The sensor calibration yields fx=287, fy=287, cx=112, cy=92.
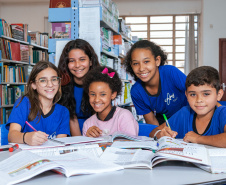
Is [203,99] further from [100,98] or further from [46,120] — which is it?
[46,120]

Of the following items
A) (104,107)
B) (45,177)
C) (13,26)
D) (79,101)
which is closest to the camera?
(45,177)

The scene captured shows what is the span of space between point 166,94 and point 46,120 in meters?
0.85

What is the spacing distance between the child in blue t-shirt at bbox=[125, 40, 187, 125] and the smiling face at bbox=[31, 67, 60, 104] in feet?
1.78

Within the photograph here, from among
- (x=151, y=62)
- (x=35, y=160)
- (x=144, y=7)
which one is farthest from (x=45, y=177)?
(x=144, y=7)

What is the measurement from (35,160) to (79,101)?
1391 millimetres

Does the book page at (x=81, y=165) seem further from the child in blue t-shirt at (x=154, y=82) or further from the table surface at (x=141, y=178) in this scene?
the child in blue t-shirt at (x=154, y=82)

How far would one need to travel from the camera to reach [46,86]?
1.77m

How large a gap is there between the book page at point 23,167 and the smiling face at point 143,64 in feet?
3.77

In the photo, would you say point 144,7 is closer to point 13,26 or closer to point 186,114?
point 13,26

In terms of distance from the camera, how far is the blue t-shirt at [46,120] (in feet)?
5.49

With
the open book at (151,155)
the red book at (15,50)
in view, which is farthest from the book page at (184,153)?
the red book at (15,50)

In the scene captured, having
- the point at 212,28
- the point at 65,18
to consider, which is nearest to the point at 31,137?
the point at 65,18

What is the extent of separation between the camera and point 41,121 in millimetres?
1729

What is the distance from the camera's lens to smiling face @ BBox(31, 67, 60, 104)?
5.82 feet
